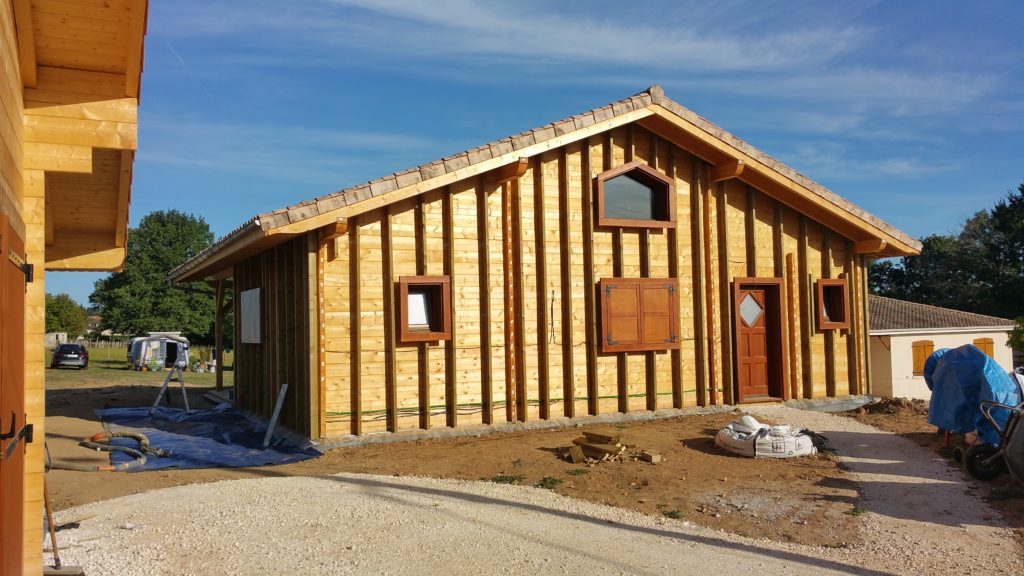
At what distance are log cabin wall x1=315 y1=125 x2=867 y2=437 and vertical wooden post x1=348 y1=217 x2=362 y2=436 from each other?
0.07ft

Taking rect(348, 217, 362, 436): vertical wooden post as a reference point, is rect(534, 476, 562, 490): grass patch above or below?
below

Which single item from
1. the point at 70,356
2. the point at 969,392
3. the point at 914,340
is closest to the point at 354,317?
the point at 969,392

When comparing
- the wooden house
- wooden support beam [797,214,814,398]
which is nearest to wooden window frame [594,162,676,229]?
the wooden house

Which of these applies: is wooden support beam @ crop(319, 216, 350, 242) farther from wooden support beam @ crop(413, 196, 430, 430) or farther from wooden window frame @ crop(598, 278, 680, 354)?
wooden window frame @ crop(598, 278, 680, 354)

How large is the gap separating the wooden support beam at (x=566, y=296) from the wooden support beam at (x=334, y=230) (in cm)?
385

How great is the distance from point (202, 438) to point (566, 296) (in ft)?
21.3

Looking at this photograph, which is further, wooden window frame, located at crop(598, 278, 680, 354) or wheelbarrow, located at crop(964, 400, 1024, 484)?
wooden window frame, located at crop(598, 278, 680, 354)

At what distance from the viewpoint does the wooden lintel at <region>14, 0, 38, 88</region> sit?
13.9ft

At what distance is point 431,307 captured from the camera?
1170cm

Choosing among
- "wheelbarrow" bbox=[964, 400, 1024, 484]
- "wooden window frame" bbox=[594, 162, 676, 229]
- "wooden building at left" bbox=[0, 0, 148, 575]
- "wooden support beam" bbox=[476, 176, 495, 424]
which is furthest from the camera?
"wooden window frame" bbox=[594, 162, 676, 229]

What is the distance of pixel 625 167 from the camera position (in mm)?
13117

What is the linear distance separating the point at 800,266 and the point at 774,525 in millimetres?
8707

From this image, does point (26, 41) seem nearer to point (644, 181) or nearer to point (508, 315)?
point (508, 315)

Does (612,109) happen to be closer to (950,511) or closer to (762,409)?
(762,409)
